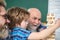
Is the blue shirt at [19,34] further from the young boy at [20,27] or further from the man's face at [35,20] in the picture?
the man's face at [35,20]

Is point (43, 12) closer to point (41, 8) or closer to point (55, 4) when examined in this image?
point (41, 8)

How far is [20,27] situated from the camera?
0.91 metres

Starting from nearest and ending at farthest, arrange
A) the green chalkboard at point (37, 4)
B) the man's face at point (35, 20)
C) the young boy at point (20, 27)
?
the young boy at point (20, 27)
the man's face at point (35, 20)
the green chalkboard at point (37, 4)

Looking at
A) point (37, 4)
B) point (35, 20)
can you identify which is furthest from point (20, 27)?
point (37, 4)

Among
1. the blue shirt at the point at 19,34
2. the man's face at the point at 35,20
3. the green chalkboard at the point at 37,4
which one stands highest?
the green chalkboard at the point at 37,4

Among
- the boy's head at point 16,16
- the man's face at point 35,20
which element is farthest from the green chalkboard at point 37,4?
the boy's head at point 16,16

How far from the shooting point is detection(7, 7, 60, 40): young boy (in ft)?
2.77

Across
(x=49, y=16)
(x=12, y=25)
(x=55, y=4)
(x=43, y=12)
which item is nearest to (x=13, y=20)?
(x=12, y=25)

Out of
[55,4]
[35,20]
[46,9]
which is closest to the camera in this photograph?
[35,20]

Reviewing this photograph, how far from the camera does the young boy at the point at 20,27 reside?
0.84 m

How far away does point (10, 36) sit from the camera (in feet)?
2.90

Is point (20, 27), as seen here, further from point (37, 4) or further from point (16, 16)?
point (37, 4)

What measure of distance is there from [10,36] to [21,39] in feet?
0.19

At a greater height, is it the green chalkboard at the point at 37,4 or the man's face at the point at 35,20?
the green chalkboard at the point at 37,4
